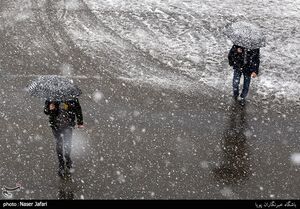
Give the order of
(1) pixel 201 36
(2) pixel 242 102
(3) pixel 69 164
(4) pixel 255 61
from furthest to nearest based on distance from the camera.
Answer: (1) pixel 201 36 < (2) pixel 242 102 < (4) pixel 255 61 < (3) pixel 69 164

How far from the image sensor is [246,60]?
10.0m

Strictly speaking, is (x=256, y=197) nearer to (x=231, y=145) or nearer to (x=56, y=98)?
(x=231, y=145)

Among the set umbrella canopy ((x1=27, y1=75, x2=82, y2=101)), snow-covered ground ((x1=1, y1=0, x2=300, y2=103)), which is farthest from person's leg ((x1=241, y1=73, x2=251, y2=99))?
umbrella canopy ((x1=27, y1=75, x2=82, y2=101))

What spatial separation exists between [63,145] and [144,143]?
6.07ft

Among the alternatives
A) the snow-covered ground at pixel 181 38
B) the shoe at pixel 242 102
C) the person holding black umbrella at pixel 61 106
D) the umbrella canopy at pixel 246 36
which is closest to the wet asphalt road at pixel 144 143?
the shoe at pixel 242 102

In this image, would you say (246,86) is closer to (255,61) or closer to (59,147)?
(255,61)

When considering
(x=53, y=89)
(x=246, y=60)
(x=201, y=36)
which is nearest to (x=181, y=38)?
(x=201, y=36)

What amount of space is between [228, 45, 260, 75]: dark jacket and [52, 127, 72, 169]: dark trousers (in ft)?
14.3

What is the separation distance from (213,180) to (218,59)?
502 centimetres

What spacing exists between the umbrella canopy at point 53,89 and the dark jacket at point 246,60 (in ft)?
13.8

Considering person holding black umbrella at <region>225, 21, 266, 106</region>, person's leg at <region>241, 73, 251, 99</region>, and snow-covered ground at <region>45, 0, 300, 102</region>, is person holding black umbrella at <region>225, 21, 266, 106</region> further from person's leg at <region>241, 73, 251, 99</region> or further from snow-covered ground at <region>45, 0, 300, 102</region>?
snow-covered ground at <region>45, 0, 300, 102</region>

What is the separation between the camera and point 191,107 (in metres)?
10.5

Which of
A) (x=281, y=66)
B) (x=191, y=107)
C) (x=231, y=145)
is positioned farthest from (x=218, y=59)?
(x=231, y=145)
